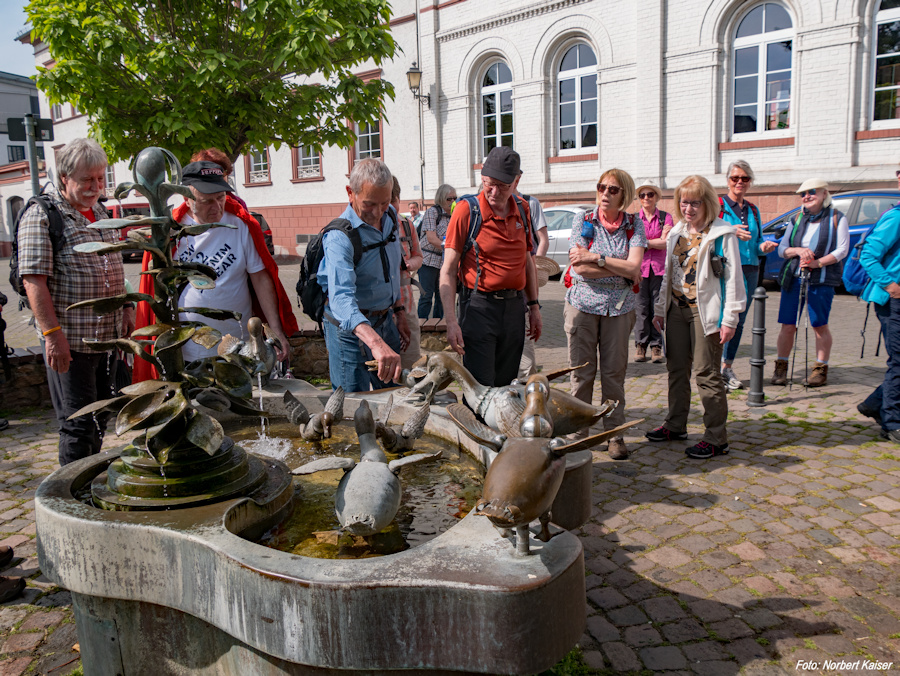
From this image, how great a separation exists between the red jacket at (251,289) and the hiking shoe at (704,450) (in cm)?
290

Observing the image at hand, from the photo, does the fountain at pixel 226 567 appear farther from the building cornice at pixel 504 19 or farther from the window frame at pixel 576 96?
the building cornice at pixel 504 19

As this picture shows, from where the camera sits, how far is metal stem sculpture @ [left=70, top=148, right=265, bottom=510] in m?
2.46

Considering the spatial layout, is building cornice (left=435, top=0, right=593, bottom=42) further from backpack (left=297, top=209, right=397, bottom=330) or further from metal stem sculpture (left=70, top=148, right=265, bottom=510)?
metal stem sculpture (left=70, top=148, right=265, bottom=510)

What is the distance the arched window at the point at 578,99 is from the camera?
18391 millimetres

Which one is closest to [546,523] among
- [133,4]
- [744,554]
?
[744,554]

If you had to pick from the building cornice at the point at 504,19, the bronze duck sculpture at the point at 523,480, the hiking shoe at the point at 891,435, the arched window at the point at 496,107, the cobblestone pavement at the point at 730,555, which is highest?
the building cornice at the point at 504,19

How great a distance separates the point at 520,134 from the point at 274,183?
10.5 meters

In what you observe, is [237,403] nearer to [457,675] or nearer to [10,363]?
[457,675]

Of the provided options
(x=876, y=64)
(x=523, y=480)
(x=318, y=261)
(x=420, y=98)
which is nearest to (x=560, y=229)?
(x=876, y=64)

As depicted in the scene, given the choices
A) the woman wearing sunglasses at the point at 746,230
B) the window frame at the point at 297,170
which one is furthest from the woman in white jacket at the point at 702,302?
the window frame at the point at 297,170

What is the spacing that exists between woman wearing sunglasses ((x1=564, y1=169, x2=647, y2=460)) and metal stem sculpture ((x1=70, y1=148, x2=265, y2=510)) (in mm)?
2945

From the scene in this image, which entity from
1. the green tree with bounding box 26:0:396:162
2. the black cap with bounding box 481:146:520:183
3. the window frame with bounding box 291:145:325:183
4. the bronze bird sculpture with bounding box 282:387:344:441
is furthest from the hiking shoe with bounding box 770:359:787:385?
the window frame with bounding box 291:145:325:183

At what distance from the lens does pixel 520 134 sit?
1955cm

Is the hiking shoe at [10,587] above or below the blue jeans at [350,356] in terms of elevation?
below
